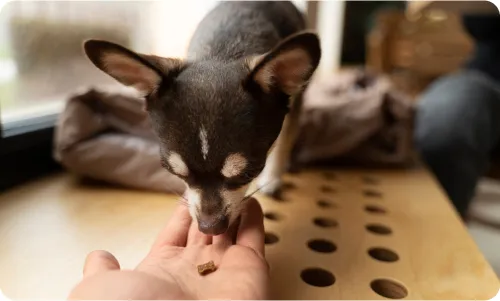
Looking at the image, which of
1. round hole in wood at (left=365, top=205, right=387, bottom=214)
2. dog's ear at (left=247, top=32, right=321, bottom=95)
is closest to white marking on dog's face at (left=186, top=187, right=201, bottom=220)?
dog's ear at (left=247, top=32, right=321, bottom=95)

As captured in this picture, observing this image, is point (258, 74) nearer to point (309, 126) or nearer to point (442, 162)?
point (309, 126)

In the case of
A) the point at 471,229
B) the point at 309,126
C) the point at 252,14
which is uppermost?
the point at 252,14

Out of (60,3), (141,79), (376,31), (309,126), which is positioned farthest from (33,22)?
(376,31)

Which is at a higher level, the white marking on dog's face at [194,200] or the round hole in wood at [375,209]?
the white marking on dog's face at [194,200]

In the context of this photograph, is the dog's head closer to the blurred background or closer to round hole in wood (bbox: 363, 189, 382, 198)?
the blurred background

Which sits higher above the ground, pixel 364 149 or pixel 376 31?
pixel 376 31

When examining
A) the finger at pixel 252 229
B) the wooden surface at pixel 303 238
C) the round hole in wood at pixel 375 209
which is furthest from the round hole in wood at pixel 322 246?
the round hole in wood at pixel 375 209

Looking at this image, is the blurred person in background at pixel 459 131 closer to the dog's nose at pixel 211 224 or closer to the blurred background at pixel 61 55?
the blurred background at pixel 61 55
